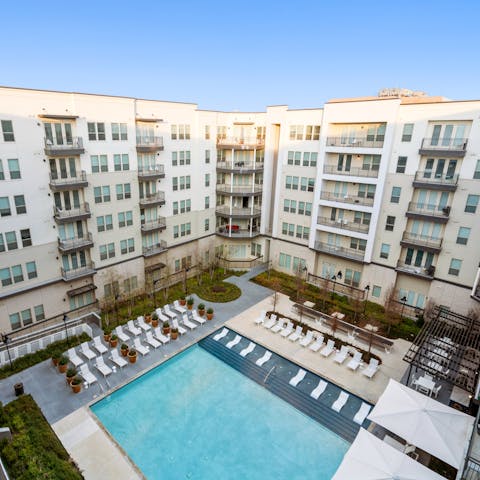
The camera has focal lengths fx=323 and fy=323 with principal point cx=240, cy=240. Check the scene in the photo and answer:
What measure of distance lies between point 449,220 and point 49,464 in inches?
1207

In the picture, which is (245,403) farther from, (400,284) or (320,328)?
(400,284)

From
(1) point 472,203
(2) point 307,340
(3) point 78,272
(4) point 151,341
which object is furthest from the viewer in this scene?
(3) point 78,272

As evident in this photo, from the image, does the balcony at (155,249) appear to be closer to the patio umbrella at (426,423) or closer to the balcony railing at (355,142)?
the balcony railing at (355,142)

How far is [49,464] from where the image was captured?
14.3 m

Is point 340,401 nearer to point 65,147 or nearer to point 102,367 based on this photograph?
point 102,367

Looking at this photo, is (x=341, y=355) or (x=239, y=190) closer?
(x=341, y=355)

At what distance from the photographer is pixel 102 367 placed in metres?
22.1

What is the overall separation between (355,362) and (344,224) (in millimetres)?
14262

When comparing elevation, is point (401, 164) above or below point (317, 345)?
above

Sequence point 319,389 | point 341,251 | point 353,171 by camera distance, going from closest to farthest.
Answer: point 319,389, point 353,171, point 341,251

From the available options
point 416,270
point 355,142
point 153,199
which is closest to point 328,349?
point 416,270

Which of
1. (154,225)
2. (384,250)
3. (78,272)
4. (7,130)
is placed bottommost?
(78,272)

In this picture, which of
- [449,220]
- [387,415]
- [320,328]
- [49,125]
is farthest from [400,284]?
[49,125]

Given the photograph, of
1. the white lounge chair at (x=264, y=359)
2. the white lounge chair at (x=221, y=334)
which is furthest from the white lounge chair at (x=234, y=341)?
the white lounge chair at (x=264, y=359)
